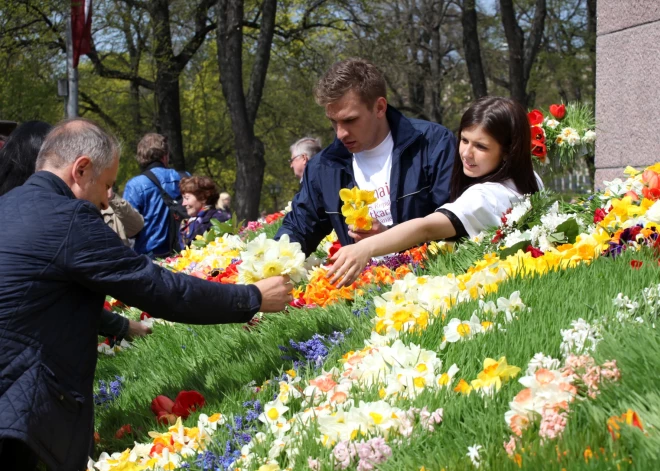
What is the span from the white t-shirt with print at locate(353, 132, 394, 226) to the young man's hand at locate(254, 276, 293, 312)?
1276 mm

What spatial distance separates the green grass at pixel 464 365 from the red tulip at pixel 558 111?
2037 millimetres

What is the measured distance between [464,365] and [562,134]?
336 cm

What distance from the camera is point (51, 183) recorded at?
9.30 ft

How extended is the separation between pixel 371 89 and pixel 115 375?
2.00m

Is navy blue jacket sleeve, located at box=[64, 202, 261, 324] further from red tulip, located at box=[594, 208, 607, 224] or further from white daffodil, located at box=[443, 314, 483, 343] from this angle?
red tulip, located at box=[594, 208, 607, 224]

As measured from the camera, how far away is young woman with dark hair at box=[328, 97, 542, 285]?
3.76 m

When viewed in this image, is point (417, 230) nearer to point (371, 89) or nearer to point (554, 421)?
point (371, 89)

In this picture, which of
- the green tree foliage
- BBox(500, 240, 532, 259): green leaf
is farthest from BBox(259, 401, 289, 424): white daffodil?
the green tree foliage

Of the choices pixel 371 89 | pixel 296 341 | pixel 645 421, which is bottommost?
pixel 296 341

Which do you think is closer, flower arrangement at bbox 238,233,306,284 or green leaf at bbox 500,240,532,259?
flower arrangement at bbox 238,233,306,284

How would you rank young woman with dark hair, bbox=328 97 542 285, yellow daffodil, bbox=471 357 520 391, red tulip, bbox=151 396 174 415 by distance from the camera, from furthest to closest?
young woman with dark hair, bbox=328 97 542 285, red tulip, bbox=151 396 174 415, yellow daffodil, bbox=471 357 520 391

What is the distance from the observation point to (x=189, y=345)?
396cm

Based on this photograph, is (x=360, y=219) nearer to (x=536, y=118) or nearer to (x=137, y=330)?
(x=137, y=330)

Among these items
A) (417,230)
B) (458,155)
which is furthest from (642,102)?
(417,230)
